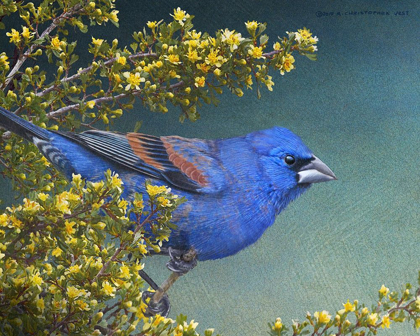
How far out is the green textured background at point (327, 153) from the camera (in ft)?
6.28

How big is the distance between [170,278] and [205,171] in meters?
0.35

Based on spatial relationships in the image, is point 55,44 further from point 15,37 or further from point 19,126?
point 19,126

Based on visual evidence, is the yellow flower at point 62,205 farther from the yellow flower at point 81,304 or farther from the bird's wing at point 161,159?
the bird's wing at point 161,159

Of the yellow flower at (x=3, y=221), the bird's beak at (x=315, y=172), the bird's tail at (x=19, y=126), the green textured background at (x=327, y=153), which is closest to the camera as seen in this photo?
the yellow flower at (x=3, y=221)

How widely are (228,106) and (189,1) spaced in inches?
17.1

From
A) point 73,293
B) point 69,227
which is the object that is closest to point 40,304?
point 73,293

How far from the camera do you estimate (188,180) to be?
1.74 meters

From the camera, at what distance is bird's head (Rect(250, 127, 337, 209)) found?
5.87ft

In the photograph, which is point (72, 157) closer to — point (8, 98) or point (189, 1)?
point (8, 98)

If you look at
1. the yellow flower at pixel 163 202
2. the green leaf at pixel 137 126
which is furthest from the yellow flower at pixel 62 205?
the green leaf at pixel 137 126

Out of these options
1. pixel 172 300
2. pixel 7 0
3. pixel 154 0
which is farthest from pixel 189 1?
pixel 172 300

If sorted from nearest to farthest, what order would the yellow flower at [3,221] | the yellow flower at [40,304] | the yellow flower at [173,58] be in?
the yellow flower at [40,304]
the yellow flower at [3,221]
the yellow flower at [173,58]

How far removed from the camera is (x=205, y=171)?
1.77 m
